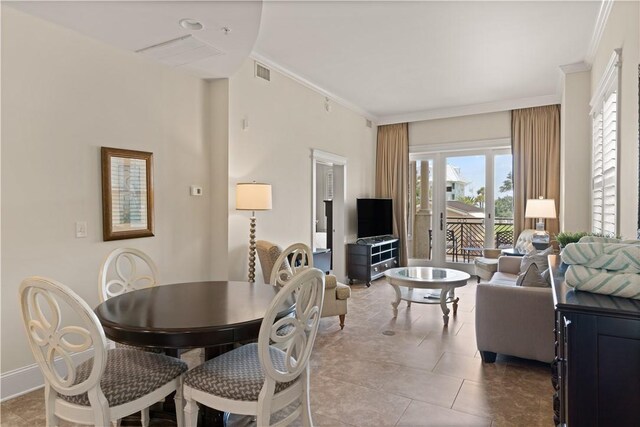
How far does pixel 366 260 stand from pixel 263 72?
3.33m

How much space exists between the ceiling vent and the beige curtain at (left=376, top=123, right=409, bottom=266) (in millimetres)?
4525

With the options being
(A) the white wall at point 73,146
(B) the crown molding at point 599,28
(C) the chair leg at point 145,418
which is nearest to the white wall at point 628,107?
(B) the crown molding at point 599,28

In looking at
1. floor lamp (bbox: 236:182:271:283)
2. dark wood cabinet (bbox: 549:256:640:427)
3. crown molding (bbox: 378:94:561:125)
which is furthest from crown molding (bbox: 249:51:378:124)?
dark wood cabinet (bbox: 549:256:640:427)

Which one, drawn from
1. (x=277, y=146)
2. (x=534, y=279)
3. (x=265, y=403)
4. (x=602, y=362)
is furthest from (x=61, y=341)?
(x=277, y=146)

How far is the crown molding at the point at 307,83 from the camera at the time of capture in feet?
14.0

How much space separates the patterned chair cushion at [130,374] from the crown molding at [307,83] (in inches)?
131

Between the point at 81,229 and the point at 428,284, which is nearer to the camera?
the point at 81,229

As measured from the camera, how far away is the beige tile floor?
2.33 m

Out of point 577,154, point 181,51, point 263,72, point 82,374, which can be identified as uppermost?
point 263,72

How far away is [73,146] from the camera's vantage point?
2949 mm

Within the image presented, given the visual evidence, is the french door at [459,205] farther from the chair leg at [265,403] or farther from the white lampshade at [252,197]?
the chair leg at [265,403]

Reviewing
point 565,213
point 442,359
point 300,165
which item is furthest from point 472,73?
point 442,359

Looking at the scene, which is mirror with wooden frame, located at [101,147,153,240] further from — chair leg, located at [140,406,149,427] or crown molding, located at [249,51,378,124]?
crown molding, located at [249,51,378,124]

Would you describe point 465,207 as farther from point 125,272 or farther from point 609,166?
point 125,272
